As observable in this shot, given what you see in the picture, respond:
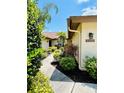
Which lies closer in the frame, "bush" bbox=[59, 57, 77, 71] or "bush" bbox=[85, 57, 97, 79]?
"bush" bbox=[85, 57, 97, 79]

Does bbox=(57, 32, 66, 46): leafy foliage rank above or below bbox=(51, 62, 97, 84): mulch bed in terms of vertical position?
above

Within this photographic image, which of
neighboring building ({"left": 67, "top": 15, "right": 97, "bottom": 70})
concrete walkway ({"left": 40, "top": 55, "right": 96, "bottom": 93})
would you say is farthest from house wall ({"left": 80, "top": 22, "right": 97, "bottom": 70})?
concrete walkway ({"left": 40, "top": 55, "right": 96, "bottom": 93})

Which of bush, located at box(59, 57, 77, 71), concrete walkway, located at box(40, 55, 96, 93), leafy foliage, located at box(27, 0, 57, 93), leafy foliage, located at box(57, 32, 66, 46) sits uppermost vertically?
leafy foliage, located at box(57, 32, 66, 46)

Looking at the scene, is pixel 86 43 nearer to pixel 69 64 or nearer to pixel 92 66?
pixel 69 64

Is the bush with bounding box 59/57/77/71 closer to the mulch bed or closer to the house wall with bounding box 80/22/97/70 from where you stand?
the mulch bed

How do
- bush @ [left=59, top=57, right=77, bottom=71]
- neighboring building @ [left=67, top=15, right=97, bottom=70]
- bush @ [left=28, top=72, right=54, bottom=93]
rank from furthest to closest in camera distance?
bush @ [left=59, top=57, right=77, bottom=71] → neighboring building @ [left=67, top=15, right=97, bottom=70] → bush @ [left=28, top=72, right=54, bottom=93]

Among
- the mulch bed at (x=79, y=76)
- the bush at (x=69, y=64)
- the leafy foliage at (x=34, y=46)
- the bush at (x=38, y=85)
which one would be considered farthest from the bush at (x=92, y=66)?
the leafy foliage at (x=34, y=46)

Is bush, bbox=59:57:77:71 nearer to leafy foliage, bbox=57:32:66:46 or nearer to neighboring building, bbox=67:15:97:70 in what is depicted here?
neighboring building, bbox=67:15:97:70

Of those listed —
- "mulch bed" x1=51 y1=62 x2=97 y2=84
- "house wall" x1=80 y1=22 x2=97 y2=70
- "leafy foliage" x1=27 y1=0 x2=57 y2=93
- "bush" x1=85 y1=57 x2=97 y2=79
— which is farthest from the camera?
"house wall" x1=80 y1=22 x2=97 y2=70

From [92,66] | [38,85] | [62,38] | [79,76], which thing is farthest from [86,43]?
[62,38]

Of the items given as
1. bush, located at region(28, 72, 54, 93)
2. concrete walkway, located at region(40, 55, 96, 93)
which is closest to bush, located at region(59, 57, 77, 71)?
concrete walkway, located at region(40, 55, 96, 93)
